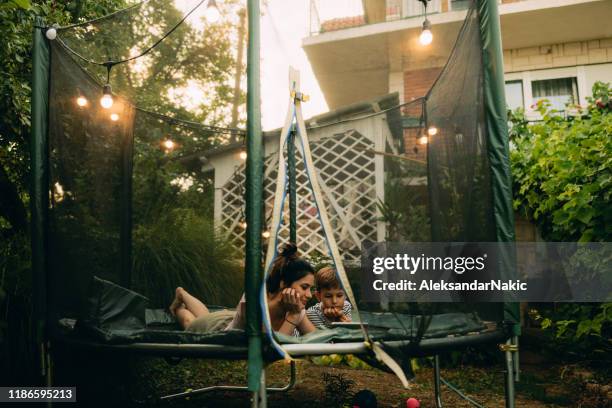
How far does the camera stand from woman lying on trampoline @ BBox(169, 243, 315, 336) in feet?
5.78

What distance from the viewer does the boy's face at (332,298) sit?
2.42 m

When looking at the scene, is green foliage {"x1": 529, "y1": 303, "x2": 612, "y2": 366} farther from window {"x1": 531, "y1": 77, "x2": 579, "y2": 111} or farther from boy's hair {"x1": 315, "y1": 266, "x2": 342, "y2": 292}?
window {"x1": 531, "y1": 77, "x2": 579, "y2": 111}

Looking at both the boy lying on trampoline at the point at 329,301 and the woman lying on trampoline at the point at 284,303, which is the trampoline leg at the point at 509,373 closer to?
the woman lying on trampoline at the point at 284,303

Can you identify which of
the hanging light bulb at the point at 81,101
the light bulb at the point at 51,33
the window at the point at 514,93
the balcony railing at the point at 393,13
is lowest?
the hanging light bulb at the point at 81,101

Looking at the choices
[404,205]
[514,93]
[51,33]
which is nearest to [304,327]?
[404,205]

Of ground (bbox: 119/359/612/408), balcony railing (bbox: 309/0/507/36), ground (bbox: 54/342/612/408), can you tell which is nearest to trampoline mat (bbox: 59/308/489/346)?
ground (bbox: 54/342/612/408)

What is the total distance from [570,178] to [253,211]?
2.09 m

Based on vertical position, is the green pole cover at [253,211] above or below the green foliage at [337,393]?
above

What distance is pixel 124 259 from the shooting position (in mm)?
2492

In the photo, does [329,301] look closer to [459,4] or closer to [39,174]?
[39,174]

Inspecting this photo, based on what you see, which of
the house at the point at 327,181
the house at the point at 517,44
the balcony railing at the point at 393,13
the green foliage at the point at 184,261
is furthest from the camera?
the balcony railing at the point at 393,13

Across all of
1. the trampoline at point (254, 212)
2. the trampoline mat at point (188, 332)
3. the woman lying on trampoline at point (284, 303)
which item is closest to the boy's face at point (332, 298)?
the trampoline at point (254, 212)

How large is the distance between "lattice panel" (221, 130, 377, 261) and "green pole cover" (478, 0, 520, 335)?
1.51m

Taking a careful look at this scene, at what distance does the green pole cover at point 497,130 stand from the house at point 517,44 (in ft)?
10.2
